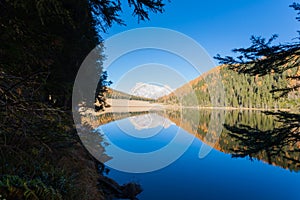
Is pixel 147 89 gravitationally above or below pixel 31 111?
above

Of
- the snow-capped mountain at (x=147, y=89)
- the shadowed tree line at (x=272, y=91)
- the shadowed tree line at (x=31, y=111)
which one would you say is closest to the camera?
the shadowed tree line at (x=31, y=111)

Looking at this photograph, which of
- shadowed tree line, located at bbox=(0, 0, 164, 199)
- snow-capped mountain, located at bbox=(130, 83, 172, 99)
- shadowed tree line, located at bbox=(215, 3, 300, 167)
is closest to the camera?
shadowed tree line, located at bbox=(0, 0, 164, 199)

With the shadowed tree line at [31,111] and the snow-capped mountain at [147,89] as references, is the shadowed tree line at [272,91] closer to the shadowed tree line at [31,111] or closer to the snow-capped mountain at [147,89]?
the shadowed tree line at [31,111]

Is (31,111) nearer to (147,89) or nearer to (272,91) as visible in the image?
(272,91)

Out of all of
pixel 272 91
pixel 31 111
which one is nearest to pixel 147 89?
pixel 272 91

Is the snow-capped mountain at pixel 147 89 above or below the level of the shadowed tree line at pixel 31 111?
above

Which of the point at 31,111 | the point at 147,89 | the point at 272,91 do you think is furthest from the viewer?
the point at 147,89

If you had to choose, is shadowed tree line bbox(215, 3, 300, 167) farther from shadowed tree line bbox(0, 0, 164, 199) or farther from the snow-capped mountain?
the snow-capped mountain

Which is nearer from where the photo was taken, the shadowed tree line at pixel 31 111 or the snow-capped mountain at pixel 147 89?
the shadowed tree line at pixel 31 111

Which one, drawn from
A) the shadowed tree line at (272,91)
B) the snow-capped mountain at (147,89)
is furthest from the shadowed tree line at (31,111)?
the snow-capped mountain at (147,89)

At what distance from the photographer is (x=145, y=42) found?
1673 cm

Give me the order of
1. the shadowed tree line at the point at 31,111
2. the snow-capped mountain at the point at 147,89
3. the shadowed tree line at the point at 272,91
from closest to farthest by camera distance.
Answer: the shadowed tree line at the point at 31,111, the shadowed tree line at the point at 272,91, the snow-capped mountain at the point at 147,89

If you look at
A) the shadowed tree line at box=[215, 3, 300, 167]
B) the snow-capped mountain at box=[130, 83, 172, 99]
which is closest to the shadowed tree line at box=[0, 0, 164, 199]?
the shadowed tree line at box=[215, 3, 300, 167]

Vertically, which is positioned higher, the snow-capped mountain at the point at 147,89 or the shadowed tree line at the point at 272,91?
the snow-capped mountain at the point at 147,89
